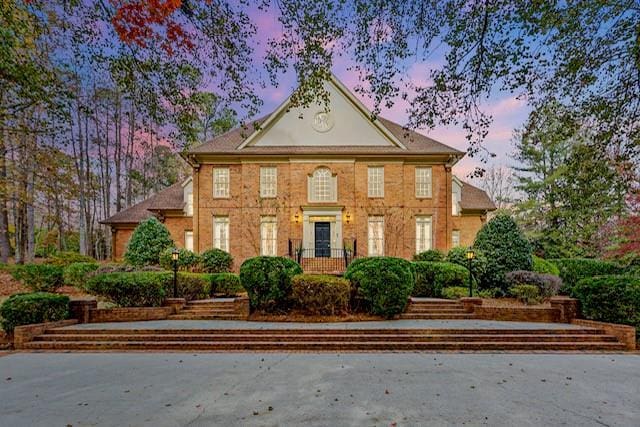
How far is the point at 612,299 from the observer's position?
8422 mm

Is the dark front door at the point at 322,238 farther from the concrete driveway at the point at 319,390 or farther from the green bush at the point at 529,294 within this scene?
the concrete driveway at the point at 319,390

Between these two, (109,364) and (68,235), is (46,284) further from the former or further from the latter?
(68,235)

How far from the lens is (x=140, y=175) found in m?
30.6

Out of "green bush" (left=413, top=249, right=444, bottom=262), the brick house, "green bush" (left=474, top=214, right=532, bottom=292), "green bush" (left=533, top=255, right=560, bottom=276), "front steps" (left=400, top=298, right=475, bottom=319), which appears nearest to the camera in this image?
"front steps" (left=400, top=298, right=475, bottom=319)

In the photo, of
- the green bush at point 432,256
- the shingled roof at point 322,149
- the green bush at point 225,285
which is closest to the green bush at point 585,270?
the green bush at point 432,256

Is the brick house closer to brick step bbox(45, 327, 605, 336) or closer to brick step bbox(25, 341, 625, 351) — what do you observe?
brick step bbox(45, 327, 605, 336)

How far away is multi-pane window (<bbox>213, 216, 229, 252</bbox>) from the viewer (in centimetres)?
1864

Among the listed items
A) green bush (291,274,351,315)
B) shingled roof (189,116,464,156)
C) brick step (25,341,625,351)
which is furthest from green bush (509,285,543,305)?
shingled roof (189,116,464,156)

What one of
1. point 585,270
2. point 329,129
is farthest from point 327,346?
point 585,270

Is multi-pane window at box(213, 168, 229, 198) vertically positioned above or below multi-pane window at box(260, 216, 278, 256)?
above

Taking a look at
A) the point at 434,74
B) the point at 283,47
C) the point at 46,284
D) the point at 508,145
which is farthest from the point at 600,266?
the point at 46,284

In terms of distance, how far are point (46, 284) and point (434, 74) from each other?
53.4 feet

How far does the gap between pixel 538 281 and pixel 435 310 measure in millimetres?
4408

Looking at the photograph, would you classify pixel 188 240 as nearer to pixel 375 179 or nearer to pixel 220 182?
pixel 220 182
